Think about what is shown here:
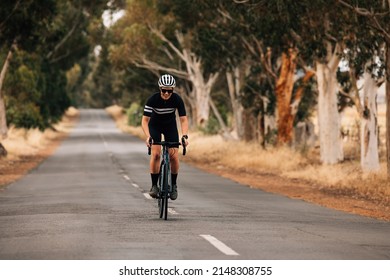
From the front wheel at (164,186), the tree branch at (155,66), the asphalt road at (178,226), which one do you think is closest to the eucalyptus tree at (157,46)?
the tree branch at (155,66)

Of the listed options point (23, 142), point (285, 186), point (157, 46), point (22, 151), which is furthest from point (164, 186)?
point (157, 46)

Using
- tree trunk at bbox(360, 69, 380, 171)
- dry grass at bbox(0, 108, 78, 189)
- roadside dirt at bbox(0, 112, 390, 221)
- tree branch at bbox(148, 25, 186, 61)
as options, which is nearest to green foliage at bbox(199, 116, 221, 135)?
tree branch at bbox(148, 25, 186, 61)

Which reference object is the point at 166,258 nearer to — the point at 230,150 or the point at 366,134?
the point at 366,134

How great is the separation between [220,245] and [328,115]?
20812 mm

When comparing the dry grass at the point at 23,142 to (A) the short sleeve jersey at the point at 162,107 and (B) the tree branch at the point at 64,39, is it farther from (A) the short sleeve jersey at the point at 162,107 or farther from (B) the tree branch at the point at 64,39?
(A) the short sleeve jersey at the point at 162,107

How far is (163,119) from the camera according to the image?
13.3 metres

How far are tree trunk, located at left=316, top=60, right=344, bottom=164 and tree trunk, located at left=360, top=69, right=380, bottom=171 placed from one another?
8.84 ft

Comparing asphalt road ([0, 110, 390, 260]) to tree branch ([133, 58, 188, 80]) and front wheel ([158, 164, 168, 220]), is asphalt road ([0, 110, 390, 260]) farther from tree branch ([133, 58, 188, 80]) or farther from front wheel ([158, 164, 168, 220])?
tree branch ([133, 58, 188, 80])

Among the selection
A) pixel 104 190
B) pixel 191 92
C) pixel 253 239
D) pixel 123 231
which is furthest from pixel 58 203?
pixel 191 92

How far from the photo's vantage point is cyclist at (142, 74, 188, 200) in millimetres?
12930

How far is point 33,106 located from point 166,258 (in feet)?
165

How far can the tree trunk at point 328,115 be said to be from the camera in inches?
1180

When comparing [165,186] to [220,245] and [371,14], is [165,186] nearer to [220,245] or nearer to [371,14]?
[220,245]

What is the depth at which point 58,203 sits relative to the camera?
1731 centimetres
